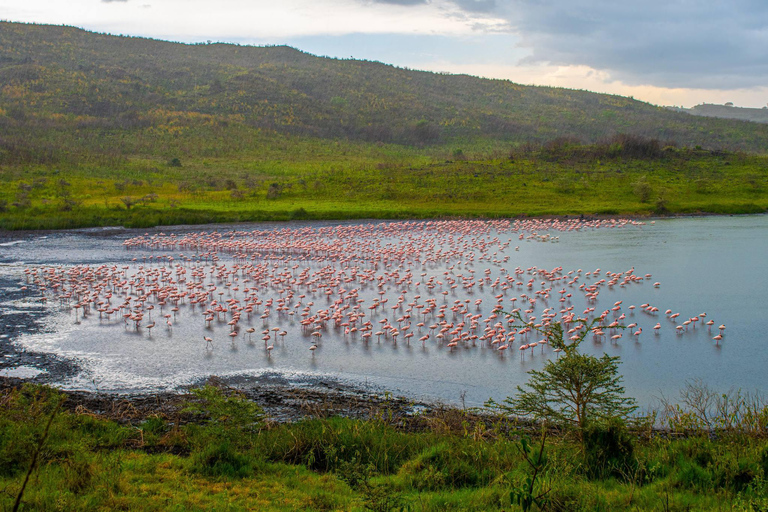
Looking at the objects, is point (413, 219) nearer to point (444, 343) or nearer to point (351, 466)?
point (444, 343)

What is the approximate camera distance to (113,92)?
327ft

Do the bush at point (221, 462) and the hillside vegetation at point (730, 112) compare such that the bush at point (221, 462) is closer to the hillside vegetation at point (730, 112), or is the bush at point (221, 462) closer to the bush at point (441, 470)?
the bush at point (441, 470)

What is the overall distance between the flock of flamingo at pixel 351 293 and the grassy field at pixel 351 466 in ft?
15.1

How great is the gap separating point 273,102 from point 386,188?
59.1m

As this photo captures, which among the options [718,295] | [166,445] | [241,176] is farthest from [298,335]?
[241,176]

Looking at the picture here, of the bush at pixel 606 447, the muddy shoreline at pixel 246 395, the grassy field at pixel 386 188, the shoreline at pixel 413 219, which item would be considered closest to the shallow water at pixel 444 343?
the muddy shoreline at pixel 246 395

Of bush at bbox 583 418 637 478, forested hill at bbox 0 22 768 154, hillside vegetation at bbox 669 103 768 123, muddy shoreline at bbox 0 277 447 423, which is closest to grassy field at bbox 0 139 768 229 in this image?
forested hill at bbox 0 22 768 154

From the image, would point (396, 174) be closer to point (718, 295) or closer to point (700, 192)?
point (700, 192)

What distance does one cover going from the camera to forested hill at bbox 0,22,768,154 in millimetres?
89062

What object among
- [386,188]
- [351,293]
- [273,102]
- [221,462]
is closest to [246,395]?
[221,462]

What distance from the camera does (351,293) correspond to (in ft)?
69.3

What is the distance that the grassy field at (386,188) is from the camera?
45.4 meters

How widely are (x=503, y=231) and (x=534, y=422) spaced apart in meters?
28.5

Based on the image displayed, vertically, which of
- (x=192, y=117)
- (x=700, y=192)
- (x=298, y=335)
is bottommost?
(x=298, y=335)
